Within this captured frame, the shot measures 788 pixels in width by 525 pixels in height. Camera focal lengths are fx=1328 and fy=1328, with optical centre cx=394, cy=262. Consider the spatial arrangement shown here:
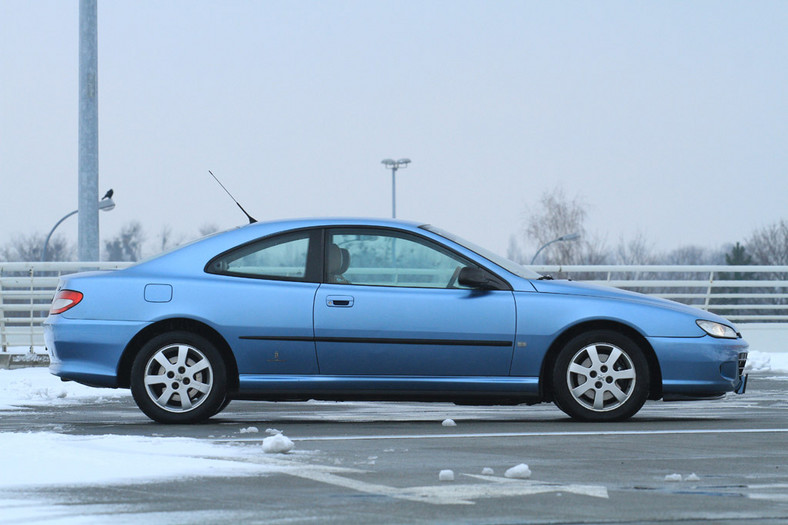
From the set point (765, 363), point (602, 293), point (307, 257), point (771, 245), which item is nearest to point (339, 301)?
point (307, 257)

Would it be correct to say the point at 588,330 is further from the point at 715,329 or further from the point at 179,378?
the point at 179,378

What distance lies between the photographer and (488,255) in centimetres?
899

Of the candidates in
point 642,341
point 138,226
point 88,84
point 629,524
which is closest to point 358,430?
point 642,341

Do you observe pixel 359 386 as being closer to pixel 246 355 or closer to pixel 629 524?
pixel 246 355

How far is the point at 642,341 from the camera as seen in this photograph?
883 centimetres

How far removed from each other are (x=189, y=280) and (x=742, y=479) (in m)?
4.09

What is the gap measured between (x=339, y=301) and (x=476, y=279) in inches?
35.5

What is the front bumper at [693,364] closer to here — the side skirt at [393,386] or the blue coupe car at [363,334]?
the blue coupe car at [363,334]

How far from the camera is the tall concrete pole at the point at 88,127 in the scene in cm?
1773

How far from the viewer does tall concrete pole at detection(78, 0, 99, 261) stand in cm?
1773

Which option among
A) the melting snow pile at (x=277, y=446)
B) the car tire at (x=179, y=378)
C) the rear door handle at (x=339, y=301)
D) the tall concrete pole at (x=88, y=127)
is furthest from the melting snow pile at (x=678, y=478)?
the tall concrete pole at (x=88, y=127)

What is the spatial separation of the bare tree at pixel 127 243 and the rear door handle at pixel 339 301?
98.4m

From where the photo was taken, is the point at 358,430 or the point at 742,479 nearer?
the point at 742,479

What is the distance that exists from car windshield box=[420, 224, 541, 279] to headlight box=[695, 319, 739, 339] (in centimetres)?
115
